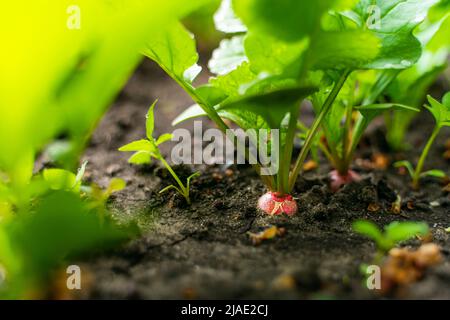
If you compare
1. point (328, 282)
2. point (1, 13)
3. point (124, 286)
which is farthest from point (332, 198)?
point (1, 13)

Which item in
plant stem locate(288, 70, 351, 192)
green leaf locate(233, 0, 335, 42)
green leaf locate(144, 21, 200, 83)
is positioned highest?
green leaf locate(144, 21, 200, 83)

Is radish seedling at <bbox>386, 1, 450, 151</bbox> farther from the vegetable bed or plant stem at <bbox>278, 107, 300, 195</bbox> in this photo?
plant stem at <bbox>278, 107, 300, 195</bbox>

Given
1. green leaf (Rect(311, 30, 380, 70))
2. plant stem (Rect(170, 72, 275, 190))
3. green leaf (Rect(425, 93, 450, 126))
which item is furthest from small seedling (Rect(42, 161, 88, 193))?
green leaf (Rect(425, 93, 450, 126))

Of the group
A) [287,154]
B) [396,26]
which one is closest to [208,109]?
[287,154]

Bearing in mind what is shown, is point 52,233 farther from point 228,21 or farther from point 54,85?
point 228,21

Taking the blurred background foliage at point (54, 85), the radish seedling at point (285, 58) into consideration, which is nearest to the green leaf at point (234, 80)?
the radish seedling at point (285, 58)
